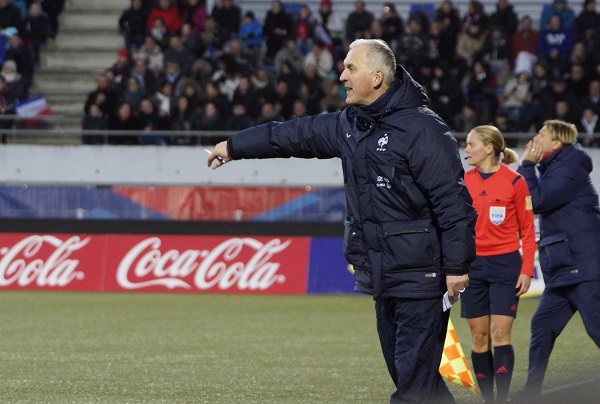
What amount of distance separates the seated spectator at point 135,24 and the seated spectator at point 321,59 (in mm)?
3794

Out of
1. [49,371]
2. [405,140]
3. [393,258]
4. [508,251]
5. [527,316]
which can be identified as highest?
[405,140]

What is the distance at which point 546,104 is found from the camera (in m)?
21.8

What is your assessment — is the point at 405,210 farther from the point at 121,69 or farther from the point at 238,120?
the point at 121,69

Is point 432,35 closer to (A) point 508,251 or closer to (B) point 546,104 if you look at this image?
(B) point 546,104

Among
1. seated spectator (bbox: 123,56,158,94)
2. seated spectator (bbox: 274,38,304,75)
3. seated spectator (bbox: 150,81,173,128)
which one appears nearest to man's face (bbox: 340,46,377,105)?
seated spectator (bbox: 150,81,173,128)

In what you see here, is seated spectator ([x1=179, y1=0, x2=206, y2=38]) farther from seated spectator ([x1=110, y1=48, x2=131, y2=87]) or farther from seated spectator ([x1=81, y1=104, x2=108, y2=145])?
seated spectator ([x1=81, y1=104, x2=108, y2=145])

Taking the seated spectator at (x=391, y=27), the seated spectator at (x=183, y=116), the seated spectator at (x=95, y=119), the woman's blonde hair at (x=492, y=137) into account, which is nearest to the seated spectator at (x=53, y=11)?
the seated spectator at (x=95, y=119)

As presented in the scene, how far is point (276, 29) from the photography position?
2423 centimetres

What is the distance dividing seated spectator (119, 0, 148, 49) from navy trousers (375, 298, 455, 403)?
19798mm

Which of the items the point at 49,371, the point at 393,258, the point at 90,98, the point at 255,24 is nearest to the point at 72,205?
the point at 90,98

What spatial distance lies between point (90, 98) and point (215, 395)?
14.7 metres

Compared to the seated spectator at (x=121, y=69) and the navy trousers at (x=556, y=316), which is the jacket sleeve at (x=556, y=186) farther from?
the seated spectator at (x=121, y=69)

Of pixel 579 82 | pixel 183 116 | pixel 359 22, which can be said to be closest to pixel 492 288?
pixel 579 82

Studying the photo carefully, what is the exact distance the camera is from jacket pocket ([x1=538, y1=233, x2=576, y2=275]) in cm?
877
